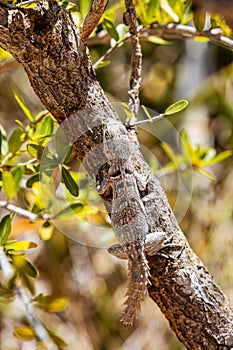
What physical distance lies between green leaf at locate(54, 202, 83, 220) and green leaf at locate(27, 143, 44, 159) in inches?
4.5

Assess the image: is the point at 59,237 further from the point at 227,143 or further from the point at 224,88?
the point at 224,88

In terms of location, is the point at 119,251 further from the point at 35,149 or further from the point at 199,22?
the point at 199,22

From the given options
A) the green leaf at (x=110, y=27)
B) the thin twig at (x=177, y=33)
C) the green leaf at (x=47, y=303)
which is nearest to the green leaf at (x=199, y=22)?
the thin twig at (x=177, y=33)

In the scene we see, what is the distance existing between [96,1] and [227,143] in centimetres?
157

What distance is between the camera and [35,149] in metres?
0.79

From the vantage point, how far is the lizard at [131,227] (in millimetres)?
648

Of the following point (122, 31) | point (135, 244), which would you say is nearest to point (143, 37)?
point (122, 31)

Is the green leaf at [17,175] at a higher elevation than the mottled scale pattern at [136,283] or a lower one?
higher

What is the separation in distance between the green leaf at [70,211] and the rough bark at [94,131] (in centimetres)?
19

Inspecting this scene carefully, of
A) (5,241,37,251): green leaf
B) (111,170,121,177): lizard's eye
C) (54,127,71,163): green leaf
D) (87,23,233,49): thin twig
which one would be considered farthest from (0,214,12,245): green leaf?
(87,23,233,49): thin twig

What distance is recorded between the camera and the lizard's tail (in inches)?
25.4

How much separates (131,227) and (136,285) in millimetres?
69

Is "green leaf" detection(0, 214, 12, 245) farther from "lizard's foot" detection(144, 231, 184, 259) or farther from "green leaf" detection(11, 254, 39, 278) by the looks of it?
"lizard's foot" detection(144, 231, 184, 259)

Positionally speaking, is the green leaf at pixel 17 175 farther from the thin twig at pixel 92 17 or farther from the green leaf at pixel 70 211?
the thin twig at pixel 92 17
